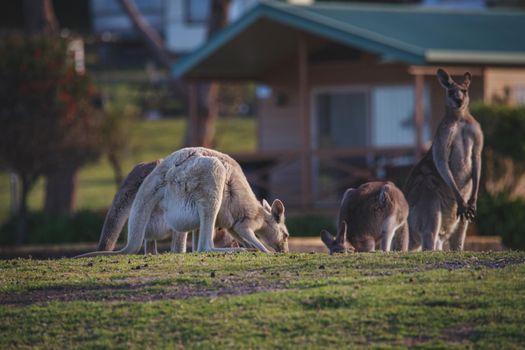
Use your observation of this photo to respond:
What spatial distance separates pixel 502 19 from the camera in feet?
97.7

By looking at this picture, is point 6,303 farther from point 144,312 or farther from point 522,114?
point 522,114

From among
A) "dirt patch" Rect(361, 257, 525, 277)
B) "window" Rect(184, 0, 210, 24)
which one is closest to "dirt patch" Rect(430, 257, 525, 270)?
"dirt patch" Rect(361, 257, 525, 277)

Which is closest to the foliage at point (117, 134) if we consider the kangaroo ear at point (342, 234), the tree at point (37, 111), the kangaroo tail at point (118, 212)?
the tree at point (37, 111)

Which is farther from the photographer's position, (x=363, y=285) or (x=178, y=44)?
(x=178, y=44)

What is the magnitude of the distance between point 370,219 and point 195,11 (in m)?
37.7

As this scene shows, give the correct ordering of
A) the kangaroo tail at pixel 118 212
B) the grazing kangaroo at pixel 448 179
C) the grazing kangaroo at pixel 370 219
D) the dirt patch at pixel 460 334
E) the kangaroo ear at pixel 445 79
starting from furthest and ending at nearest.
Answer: the kangaroo ear at pixel 445 79
the grazing kangaroo at pixel 448 179
the grazing kangaroo at pixel 370 219
the kangaroo tail at pixel 118 212
the dirt patch at pixel 460 334

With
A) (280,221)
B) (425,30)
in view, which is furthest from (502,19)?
(280,221)

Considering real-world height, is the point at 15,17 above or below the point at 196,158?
above

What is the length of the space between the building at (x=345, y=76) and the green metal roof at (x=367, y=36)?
31mm

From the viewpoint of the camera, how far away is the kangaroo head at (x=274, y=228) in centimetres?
1247

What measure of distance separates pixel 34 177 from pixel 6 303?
50.9 feet

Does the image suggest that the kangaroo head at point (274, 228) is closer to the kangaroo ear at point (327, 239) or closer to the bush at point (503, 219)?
the kangaroo ear at point (327, 239)

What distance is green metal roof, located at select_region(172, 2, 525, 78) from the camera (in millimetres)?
23422

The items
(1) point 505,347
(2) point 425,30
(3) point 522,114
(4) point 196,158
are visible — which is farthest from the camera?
(2) point 425,30
